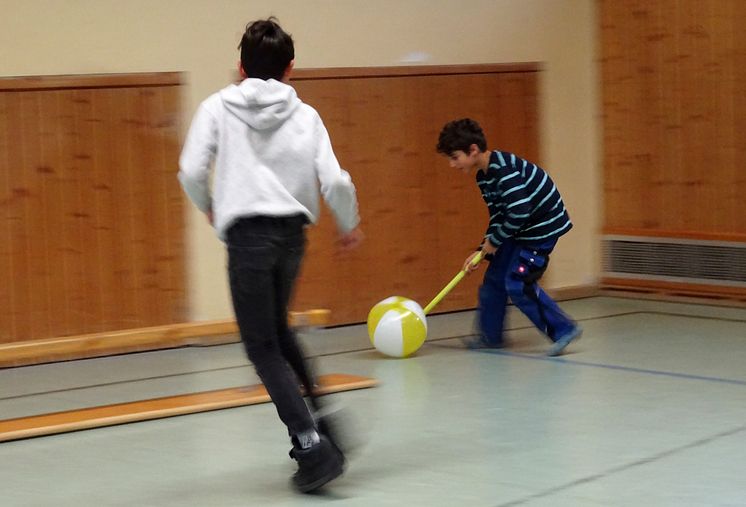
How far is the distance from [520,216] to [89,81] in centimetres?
255

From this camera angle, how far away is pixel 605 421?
506cm

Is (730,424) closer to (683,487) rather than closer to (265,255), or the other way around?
(683,487)

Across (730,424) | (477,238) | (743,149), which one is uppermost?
(743,149)

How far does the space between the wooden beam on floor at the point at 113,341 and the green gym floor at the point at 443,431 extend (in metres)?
0.09

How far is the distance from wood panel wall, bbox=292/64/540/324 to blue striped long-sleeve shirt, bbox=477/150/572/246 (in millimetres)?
1474

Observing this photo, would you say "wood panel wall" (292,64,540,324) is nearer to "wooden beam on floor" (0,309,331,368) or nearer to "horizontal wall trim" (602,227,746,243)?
"wooden beam on floor" (0,309,331,368)

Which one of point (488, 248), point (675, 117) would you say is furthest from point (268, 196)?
point (675, 117)

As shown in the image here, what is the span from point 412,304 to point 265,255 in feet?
8.82

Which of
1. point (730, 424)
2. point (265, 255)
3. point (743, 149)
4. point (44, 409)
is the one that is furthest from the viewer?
point (743, 149)

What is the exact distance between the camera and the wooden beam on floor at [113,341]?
612 centimetres

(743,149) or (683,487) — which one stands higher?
(743,149)

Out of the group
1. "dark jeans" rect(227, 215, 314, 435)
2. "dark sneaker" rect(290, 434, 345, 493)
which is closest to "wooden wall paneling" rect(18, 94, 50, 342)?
"dark jeans" rect(227, 215, 314, 435)

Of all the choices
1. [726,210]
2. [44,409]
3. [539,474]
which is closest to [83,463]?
[44,409]

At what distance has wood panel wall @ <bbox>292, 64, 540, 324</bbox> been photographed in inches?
308
